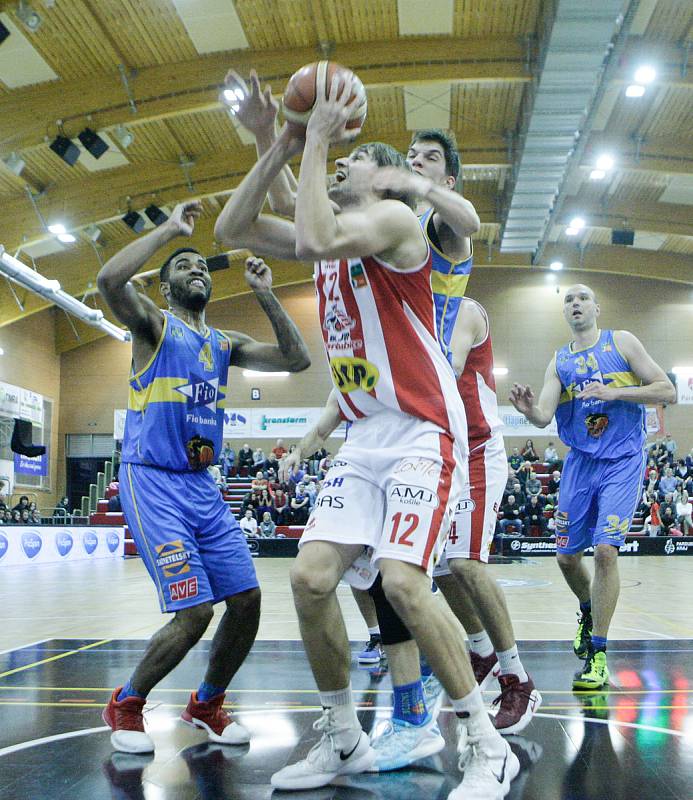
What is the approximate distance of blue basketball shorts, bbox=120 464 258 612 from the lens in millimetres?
3605

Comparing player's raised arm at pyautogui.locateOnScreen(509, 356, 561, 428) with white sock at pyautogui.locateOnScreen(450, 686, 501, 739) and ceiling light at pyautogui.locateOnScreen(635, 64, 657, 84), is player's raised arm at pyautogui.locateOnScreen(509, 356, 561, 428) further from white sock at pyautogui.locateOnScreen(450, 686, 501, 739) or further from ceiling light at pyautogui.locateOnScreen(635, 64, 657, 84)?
ceiling light at pyautogui.locateOnScreen(635, 64, 657, 84)

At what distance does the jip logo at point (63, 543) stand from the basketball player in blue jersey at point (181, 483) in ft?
50.5

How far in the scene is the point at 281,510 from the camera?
21656 millimetres

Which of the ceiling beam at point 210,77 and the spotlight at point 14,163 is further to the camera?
the spotlight at point 14,163

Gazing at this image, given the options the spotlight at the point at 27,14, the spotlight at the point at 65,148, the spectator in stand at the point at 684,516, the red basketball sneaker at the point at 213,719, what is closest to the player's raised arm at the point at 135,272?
the red basketball sneaker at the point at 213,719

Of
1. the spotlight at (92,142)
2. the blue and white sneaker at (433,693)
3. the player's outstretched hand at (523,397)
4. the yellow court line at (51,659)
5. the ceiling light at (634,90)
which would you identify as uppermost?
the ceiling light at (634,90)

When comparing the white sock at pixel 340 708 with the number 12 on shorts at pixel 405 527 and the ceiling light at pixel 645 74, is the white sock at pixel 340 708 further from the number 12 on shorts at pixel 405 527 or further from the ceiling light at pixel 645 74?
the ceiling light at pixel 645 74

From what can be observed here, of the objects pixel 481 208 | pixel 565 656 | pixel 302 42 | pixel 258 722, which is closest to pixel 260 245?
pixel 258 722

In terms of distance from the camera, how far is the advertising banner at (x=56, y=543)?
632 inches

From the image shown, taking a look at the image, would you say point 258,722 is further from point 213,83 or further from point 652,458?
point 652,458

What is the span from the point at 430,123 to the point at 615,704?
1791 centimetres

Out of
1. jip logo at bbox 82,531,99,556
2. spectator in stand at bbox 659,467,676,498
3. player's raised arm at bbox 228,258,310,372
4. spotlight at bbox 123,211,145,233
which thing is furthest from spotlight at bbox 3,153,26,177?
spectator in stand at bbox 659,467,676,498

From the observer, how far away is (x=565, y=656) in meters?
5.64

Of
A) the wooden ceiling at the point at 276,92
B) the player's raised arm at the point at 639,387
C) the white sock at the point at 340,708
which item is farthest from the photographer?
the wooden ceiling at the point at 276,92
